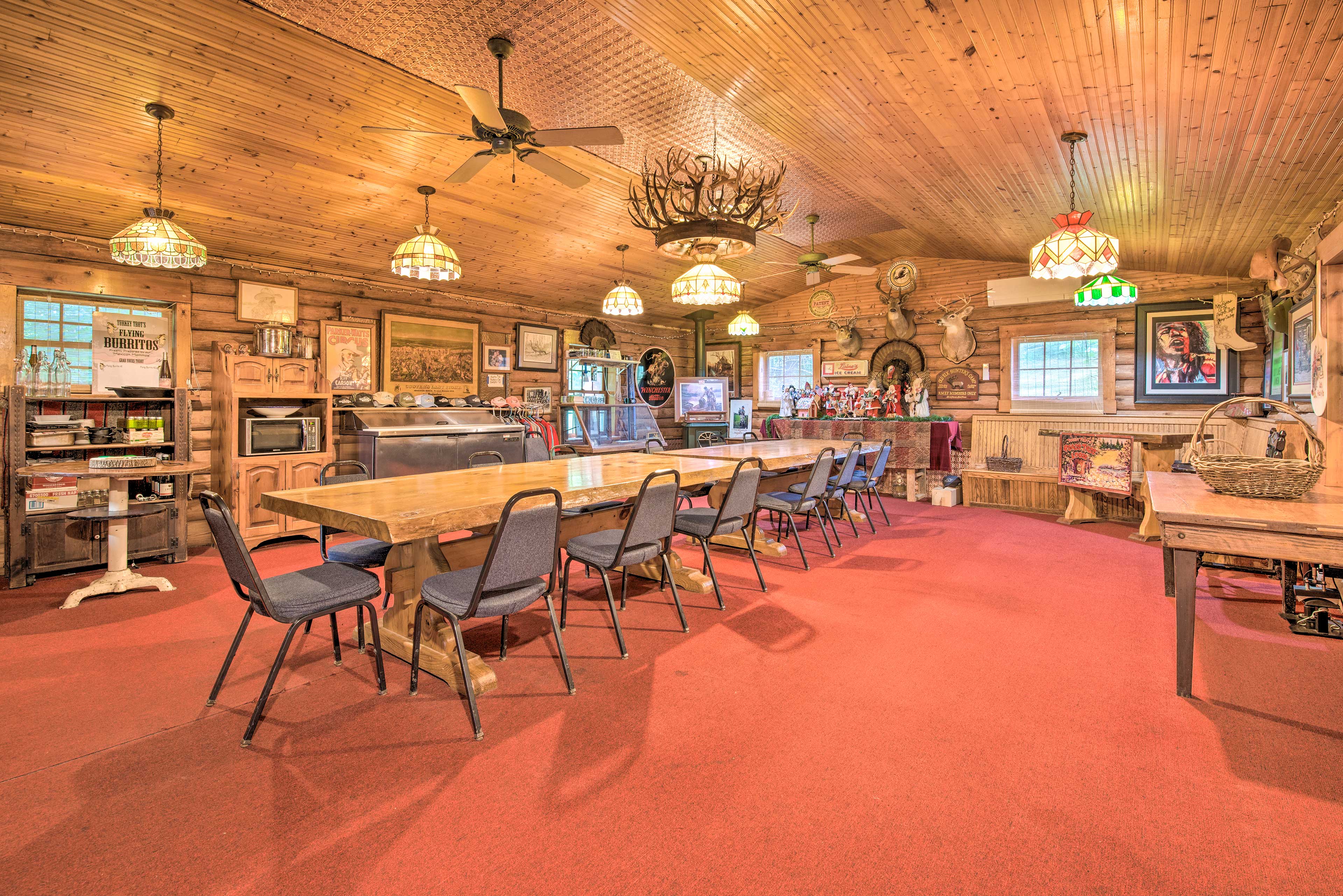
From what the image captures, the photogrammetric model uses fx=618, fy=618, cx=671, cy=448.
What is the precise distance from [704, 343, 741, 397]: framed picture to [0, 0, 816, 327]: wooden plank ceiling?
14.5ft

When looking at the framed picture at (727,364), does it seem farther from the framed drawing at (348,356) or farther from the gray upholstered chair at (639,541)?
the gray upholstered chair at (639,541)

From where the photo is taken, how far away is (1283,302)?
214 inches

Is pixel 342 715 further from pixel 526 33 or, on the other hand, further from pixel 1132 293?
pixel 1132 293

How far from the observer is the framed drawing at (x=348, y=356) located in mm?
6664

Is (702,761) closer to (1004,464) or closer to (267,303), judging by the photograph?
(267,303)

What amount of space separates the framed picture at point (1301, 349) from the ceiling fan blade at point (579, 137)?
474 cm

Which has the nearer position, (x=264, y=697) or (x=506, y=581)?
(x=264, y=697)

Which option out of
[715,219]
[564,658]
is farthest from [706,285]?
[564,658]

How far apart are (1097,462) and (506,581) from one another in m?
6.80

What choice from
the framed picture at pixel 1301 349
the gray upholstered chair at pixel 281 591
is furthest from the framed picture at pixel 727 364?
the gray upholstered chair at pixel 281 591

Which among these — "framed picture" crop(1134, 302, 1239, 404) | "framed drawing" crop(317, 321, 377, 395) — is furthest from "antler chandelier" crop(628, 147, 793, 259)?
"framed picture" crop(1134, 302, 1239, 404)

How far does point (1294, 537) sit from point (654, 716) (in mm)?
2598

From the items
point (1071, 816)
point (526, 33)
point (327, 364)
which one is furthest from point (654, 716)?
point (327, 364)

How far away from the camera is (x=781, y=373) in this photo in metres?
11.1
